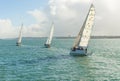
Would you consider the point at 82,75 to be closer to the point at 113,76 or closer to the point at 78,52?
the point at 113,76

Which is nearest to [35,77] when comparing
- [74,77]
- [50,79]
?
[50,79]

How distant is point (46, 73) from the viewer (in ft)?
165

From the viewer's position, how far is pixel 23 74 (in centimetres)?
4903

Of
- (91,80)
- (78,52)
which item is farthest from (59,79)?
(78,52)

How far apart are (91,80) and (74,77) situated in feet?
10.7

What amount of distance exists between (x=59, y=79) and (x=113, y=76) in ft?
29.9

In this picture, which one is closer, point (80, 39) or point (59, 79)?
point (59, 79)

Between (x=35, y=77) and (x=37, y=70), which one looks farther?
(x=37, y=70)

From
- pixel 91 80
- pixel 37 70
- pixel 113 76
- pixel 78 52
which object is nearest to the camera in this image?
pixel 91 80

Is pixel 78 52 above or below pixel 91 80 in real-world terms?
below

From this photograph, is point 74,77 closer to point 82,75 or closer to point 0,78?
point 82,75

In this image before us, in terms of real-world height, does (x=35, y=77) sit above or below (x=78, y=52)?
above

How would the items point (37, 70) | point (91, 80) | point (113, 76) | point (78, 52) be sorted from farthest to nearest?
point (78, 52) < point (37, 70) < point (113, 76) < point (91, 80)

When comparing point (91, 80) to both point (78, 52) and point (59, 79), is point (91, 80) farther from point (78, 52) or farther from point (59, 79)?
point (78, 52)
